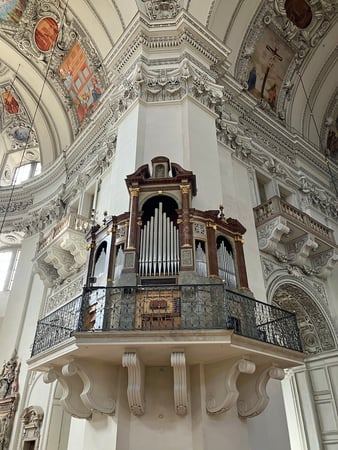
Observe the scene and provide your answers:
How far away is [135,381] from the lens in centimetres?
484

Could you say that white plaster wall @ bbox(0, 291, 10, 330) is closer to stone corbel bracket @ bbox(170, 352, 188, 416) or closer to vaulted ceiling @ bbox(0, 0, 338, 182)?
vaulted ceiling @ bbox(0, 0, 338, 182)

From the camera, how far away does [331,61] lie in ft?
46.5

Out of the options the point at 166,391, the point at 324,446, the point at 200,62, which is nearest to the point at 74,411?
the point at 166,391

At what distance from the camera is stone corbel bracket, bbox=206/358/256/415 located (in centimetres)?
490

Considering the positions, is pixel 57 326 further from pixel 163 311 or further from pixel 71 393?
pixel 163 311

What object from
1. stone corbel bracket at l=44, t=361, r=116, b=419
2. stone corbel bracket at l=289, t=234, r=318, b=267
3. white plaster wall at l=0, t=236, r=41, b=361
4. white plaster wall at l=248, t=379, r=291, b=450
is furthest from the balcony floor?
white plaster wall at l=0, t=236, r=41, b=361

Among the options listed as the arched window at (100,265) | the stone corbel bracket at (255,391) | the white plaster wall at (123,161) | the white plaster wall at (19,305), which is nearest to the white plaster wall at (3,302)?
the white plaster wall at (19,305)

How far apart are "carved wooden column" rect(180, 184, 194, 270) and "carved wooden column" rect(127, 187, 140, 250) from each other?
720 mm

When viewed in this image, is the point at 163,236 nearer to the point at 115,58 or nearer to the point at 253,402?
the point at 253,402

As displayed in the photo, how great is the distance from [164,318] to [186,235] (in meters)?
1.38

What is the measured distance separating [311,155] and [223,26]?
17.3 feet

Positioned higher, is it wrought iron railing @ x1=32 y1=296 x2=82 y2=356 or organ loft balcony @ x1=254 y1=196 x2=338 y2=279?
organ loft balcony @ x1=254 y1=196 x2=338 y2=279

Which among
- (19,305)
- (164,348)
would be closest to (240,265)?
(164,348)

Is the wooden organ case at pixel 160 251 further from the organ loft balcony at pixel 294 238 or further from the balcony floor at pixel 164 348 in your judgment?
the organ loft balcony at pixel 294 238
